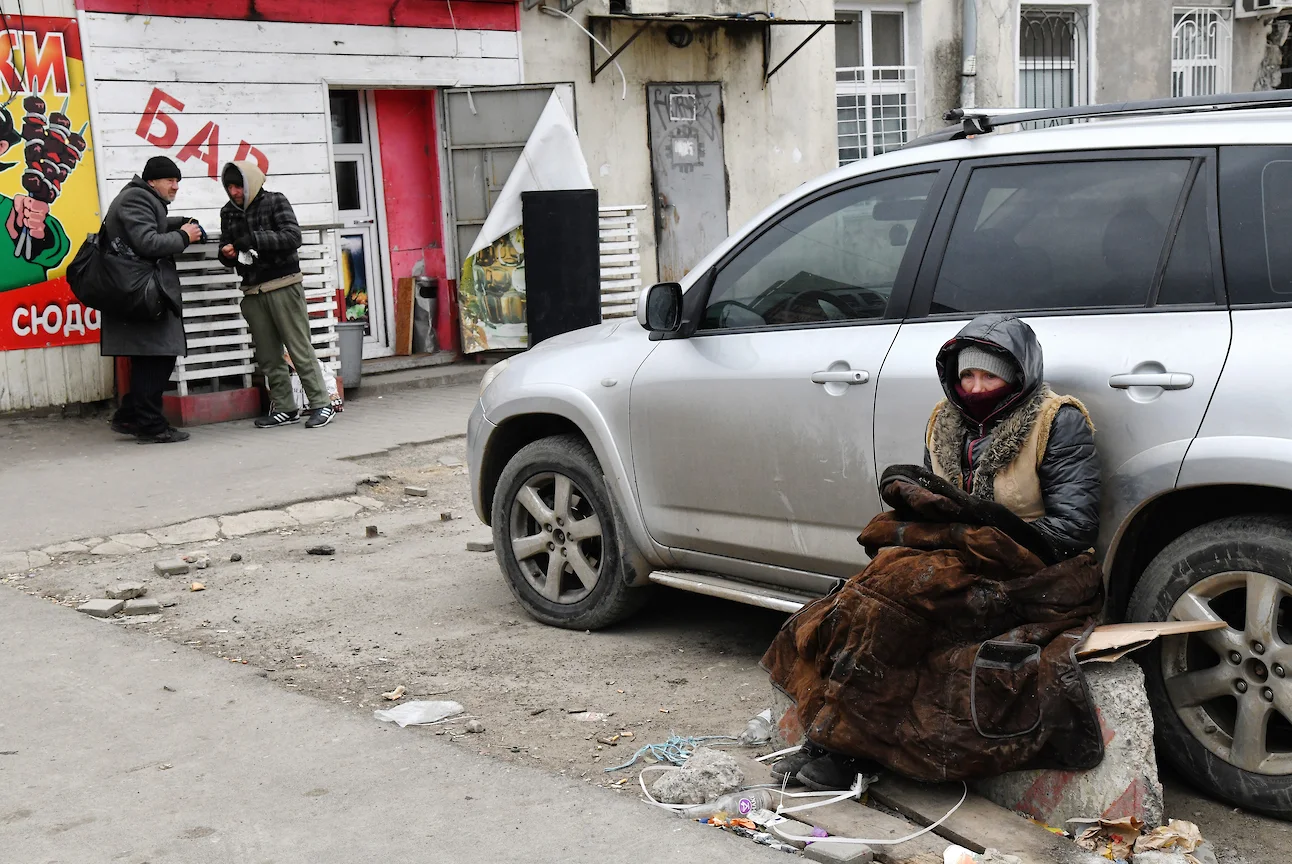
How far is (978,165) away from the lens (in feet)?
14.7

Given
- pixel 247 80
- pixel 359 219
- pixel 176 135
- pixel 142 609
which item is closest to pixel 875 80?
pixel 359 219

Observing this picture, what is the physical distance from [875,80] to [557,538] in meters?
13.2

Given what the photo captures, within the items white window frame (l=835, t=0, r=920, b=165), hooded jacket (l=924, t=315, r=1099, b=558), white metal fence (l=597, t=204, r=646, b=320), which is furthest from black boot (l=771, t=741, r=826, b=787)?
white window frame (l=835, t=0, r=920, b=165)

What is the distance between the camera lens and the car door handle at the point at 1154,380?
377cm

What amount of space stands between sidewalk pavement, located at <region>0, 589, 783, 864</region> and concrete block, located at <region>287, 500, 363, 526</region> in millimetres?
2804

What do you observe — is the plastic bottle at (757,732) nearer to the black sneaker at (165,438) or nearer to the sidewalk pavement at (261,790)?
the sidewalk pavement at (261,790)

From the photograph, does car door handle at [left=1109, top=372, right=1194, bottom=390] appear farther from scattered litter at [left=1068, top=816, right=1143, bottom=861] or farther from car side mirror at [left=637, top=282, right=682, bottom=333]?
car side mirror at [left=637, top=282, right=682, bottom=333]

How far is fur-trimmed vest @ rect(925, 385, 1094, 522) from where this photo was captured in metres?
3.90

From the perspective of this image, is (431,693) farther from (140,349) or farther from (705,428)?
(140,349)

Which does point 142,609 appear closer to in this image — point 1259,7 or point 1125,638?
point 1125,638

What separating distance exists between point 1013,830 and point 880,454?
124 cm

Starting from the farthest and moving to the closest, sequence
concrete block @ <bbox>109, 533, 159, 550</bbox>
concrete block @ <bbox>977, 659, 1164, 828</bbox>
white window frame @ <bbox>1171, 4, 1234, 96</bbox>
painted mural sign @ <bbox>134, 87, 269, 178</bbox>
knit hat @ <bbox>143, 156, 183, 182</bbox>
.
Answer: white window frame @ <bbox>1171, 4, 1234, 96</bbox> → painted mural sign @ <bbox>134, 87, 269, 178</bbox> → knit hat @ <bbox>143, 156, 183, 182</bbox> → concrete block @ <bbox>109, 533, 159, 550</bbox> → concrete block @ <bbox>977, 659, 1164, 828</bbox>

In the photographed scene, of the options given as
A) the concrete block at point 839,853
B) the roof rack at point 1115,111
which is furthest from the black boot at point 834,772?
the roof rack at point 1115,111

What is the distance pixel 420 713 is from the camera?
4816 mm
